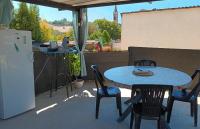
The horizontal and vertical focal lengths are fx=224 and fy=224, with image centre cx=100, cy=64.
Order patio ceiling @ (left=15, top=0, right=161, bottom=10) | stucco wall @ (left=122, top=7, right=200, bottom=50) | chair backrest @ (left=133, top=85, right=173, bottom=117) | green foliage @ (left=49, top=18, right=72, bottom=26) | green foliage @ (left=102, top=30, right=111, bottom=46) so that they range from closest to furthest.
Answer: chair backrest @ (left=133, top=85, right=173, bottom=117), patio ceiling @ (left=15, top=0, right=161, bottom=10), green foliage @ (left=49, top=18, right=72, bottom=26), stucco wall @ (left=122, top=7, right=200, bottom=50), green foliage @ (left=102, top=30, right=111, bottom=46)

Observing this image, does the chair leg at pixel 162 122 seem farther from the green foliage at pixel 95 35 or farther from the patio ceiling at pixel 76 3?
the green foliage at pixel 95 35

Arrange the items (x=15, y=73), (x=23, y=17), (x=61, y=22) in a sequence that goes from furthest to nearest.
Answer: (x=61, y=22) < (x=23, y=17) < (x=15, y=73)

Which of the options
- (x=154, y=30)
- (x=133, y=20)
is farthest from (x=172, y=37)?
(x=133, y=20)

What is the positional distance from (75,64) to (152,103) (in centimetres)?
349

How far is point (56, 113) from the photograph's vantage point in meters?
4.09

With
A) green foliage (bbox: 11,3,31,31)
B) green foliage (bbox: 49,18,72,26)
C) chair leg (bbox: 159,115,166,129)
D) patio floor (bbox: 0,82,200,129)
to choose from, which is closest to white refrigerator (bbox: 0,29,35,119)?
patio floor (bbox: 0,82,200,129)

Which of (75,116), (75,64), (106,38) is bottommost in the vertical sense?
(75,116)

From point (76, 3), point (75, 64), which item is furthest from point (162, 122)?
point (76, 3)

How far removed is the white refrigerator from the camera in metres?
3.64

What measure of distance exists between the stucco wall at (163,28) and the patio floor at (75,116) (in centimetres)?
390

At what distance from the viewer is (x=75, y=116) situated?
3936 mm

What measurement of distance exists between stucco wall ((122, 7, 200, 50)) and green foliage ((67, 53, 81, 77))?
3.26 meters

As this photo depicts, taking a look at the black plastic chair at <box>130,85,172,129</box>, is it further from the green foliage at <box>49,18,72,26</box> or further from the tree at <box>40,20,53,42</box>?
the green foliage at <box>49,18,72,26</box>

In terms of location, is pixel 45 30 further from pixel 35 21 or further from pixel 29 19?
pixel 29 19
